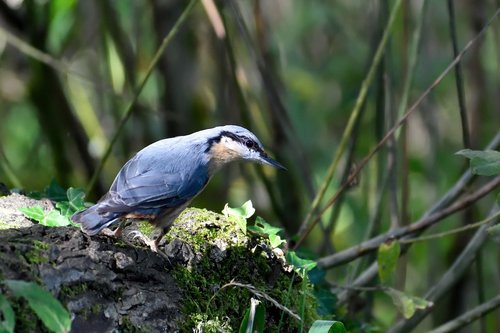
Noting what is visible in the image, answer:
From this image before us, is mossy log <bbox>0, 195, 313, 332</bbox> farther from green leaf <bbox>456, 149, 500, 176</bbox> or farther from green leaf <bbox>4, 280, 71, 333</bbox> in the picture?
green leaf <bbox>456, 149, 500, 176</bbox>

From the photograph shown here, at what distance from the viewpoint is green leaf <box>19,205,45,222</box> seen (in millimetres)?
2879

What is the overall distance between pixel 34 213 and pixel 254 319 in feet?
2.80

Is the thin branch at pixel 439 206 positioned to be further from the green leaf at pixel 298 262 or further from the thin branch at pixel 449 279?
the green leaf at pixel 298 262

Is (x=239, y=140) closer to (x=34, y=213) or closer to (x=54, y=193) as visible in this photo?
(x=54, y=193)

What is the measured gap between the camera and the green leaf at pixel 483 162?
277cm

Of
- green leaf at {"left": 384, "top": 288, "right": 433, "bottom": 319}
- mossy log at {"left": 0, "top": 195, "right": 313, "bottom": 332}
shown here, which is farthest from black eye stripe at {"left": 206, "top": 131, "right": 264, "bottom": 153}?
green leaf at {"left": 384, "top": 288, "right": 433, "bottom": 319}

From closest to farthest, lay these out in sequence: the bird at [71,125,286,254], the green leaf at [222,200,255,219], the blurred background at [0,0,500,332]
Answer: the bird at [71,125,286,254], the green leaf at [222,200,255,219], the blurred background at [0,0,500,332]

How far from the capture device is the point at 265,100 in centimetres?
563

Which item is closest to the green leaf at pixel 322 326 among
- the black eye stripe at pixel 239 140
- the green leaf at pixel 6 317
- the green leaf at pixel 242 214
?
the green leaf at pixel 242 214

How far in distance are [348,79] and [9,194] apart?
3616 mm

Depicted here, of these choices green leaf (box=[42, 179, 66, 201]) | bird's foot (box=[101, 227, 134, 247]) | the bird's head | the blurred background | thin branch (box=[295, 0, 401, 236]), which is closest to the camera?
bird's foot (box=[101, 227, 134, 247])

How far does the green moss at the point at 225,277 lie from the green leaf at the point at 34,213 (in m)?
0.46

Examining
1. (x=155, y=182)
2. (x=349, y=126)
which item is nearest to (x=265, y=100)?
(x=349, y=126)

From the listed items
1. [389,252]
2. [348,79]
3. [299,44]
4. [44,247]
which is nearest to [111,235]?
[44,247]
